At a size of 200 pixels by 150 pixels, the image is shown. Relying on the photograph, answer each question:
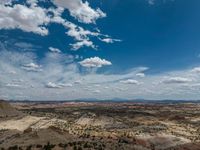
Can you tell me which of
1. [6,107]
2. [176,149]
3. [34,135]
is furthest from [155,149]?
[6,107]

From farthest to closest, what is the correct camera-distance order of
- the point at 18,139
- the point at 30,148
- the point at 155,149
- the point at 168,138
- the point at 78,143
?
the point at 168,138 < the point at 155,149 < the point at 18,139 < the point at 78,143 < the point at 30,148

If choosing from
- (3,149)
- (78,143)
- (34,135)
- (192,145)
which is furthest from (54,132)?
(192,145)

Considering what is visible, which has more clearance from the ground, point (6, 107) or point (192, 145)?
point (6, 107)

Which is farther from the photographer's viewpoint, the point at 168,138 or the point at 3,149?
the point at 168,138

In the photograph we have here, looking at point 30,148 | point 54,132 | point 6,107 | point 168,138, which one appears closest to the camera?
point 30,148

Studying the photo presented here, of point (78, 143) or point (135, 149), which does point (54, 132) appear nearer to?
point (78, 143)

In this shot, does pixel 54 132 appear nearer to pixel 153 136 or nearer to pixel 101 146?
pixel 101 146

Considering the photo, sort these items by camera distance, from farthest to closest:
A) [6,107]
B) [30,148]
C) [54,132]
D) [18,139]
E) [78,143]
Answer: [6,107] → [54,132] → [18,139] → [78,143] → [30,148]

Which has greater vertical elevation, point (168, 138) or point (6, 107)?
point (6, 107)

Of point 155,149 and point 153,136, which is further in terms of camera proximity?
point 153,136
